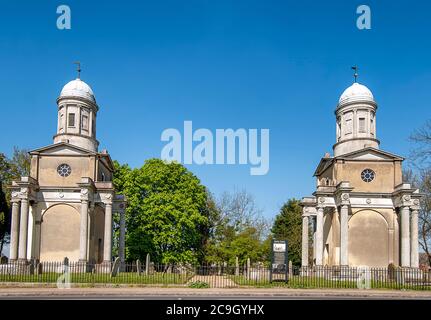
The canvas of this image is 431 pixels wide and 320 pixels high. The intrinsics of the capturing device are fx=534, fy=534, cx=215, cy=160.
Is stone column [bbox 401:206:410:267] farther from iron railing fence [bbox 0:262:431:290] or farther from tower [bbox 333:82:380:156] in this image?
tower [bbox 333:82:380:156]

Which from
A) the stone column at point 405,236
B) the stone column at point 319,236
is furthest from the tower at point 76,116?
the stone column at point 405,236

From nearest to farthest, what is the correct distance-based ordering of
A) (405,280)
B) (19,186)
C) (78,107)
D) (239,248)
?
(405,280), (19,186), (78,107), (239,248)

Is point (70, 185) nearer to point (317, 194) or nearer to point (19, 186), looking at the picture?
point (19, 186)

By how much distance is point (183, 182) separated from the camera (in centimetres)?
6075

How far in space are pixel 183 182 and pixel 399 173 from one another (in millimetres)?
23771

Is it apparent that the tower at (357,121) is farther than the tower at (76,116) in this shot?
No

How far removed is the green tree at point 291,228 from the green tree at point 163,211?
473 inches

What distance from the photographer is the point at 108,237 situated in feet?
159

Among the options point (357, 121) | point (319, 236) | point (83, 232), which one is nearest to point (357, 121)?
point (357, 121)

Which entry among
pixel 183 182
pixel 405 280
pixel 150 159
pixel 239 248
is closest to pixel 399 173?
pixel 405 280

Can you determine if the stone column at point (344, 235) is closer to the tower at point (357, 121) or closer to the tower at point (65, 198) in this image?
the tower at point (357, 121)

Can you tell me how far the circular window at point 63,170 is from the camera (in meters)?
49.0

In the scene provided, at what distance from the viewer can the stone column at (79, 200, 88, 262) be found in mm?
45684

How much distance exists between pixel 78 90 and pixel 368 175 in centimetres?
2875
